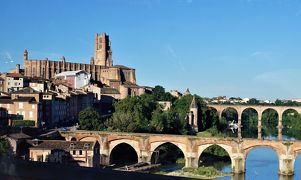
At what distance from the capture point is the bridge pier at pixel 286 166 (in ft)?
94.3

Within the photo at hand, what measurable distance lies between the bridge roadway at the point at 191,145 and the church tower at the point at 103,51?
45.7 metres

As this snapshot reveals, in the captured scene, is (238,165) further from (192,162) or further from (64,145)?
(64,145)

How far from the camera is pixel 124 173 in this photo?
73.5 inches

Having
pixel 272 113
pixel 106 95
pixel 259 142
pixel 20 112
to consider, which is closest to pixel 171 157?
pixel 259 142

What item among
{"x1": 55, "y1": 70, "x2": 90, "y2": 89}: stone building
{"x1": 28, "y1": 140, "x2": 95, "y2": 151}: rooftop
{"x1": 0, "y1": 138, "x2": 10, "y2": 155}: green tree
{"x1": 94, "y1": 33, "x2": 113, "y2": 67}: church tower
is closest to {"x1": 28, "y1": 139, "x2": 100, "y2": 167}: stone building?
{"x1": 28, "y1": 140, "x2": 95, "y2": 151}: rooftop

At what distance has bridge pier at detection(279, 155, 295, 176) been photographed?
28734mm

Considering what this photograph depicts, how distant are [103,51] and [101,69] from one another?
6.20 meters

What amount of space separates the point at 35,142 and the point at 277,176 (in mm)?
15124

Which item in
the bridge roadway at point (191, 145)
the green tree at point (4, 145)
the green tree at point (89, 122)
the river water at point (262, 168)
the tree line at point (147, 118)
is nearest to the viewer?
the green tree at point (4, 145)

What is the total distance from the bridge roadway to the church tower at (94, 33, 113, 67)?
45679mm

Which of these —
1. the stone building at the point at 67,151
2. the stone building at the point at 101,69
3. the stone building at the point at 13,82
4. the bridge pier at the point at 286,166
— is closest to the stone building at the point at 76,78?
the stone building at the point at 101,69

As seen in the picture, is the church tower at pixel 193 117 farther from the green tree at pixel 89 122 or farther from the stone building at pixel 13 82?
the stone building at pixel 13 82

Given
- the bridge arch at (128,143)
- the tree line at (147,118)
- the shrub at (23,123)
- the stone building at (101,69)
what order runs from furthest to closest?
the stone building at (101,69), the tree line at (147,118), the shrub at (23,123), the bridge arch at (128,143)

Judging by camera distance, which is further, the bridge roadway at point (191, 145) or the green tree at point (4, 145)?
the bridge roadway at point (191, 145)
